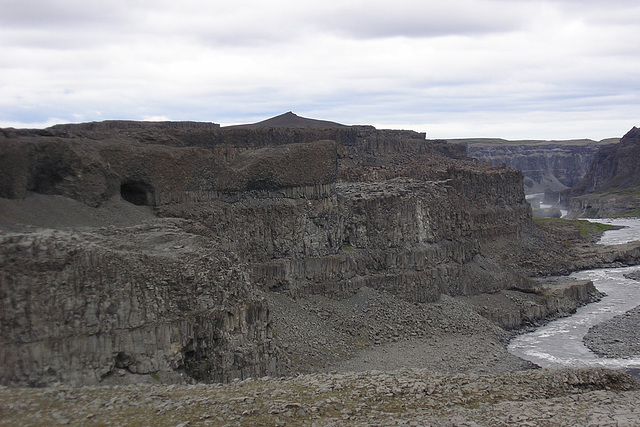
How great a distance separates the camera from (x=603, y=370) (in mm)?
31344

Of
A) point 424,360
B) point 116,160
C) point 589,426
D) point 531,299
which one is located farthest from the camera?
point 531,299

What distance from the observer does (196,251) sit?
3328 cm

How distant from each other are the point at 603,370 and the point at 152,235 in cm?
1932

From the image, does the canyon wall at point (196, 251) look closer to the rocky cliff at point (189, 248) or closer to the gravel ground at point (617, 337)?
the rocky cliff at point (189, 248)

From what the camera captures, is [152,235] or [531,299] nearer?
[152,235]

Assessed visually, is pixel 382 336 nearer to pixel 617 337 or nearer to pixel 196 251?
pixel 617 337

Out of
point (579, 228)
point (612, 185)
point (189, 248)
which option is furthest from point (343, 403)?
point (612, 185)

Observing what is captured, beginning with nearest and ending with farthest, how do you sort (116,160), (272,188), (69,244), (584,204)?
(69,244)
(116,160)
(272,188)
(584,204)

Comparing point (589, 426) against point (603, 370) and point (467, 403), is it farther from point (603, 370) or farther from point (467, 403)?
point (603, 370)

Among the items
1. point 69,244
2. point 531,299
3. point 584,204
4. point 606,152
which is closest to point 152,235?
point 69,244

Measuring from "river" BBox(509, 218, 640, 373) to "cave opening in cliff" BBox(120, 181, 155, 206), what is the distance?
2384 centimetres

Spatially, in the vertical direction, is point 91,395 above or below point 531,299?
above

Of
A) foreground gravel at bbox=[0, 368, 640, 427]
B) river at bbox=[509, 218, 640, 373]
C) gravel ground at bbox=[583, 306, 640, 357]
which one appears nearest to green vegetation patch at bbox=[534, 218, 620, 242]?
river at bbox=[509, 218, 640, 373]

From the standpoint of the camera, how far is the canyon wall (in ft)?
92.4
